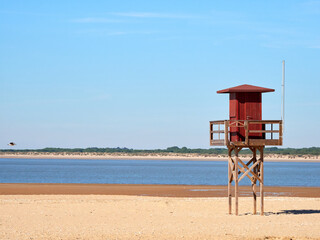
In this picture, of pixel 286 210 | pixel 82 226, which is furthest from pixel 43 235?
pixel 286 210

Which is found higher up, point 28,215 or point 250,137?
point 250,137

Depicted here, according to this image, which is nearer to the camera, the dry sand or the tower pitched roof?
the dry sand

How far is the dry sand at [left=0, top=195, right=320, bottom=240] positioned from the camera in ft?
82.8

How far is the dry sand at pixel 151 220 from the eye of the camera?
82.8 ft

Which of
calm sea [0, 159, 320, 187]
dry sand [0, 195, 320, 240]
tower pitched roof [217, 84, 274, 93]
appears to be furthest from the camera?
calm sea [0, 159, 320, 187]

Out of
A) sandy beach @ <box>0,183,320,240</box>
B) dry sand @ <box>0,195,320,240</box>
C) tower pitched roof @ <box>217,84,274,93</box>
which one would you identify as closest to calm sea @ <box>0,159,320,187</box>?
sandy beach @ <box>0,183,320,240</box>

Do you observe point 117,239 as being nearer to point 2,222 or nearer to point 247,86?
point 2,222

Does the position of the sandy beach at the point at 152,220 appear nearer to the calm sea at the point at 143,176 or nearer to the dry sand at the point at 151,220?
the dry sand at the point at 151,220

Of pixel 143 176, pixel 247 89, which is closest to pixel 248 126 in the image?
pixel 247 89

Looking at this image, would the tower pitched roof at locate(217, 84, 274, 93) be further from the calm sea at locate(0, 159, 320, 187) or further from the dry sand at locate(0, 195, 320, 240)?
the calm sea at locate(0, 159, 320, 187)

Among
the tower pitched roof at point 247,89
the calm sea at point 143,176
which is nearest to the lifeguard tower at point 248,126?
the tower pitched roof at point 247,89

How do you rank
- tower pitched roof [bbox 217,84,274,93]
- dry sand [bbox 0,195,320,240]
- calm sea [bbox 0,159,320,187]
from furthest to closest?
calm sea [bbox 0,159,320,187]
tower pitched roof [bbox 217,84,274,93]
dry sand [bbox 0,195,320,240]

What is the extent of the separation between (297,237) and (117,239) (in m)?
7.17

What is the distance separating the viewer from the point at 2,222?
92.9 feet
